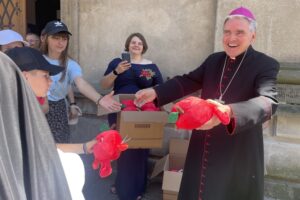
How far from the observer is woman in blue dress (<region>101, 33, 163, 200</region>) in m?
4.11

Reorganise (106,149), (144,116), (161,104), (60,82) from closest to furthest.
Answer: (106,149), (161,104), (144,116), (60,82)

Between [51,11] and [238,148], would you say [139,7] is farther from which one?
[51,11]

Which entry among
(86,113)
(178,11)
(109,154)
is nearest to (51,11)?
(86,113)

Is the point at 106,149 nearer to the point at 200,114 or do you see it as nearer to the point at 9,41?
the point at 200,114

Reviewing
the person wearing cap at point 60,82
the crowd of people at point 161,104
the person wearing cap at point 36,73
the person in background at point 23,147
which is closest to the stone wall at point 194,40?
the crowd of people at point 161,104

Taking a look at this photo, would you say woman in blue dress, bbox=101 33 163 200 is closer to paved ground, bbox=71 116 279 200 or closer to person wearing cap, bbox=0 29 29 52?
paved ground, bbox=71 116 279 200

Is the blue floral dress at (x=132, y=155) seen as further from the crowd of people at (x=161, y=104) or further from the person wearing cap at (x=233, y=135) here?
the person wearing cap at (x=233, y=135)

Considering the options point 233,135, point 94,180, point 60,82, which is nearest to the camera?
point 233,135

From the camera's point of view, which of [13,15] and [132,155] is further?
[13,15]

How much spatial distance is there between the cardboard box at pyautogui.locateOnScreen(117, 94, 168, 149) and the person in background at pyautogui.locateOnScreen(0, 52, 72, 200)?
214 centimetres

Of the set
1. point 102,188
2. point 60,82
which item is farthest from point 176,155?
point 60,82

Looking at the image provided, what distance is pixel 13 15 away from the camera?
19.0 ft

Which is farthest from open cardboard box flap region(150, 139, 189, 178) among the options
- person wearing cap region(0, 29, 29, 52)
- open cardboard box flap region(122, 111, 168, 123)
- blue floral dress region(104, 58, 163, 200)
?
person wearing cap region(0, 29, 29, 52)

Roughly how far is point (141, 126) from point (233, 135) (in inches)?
48.3
